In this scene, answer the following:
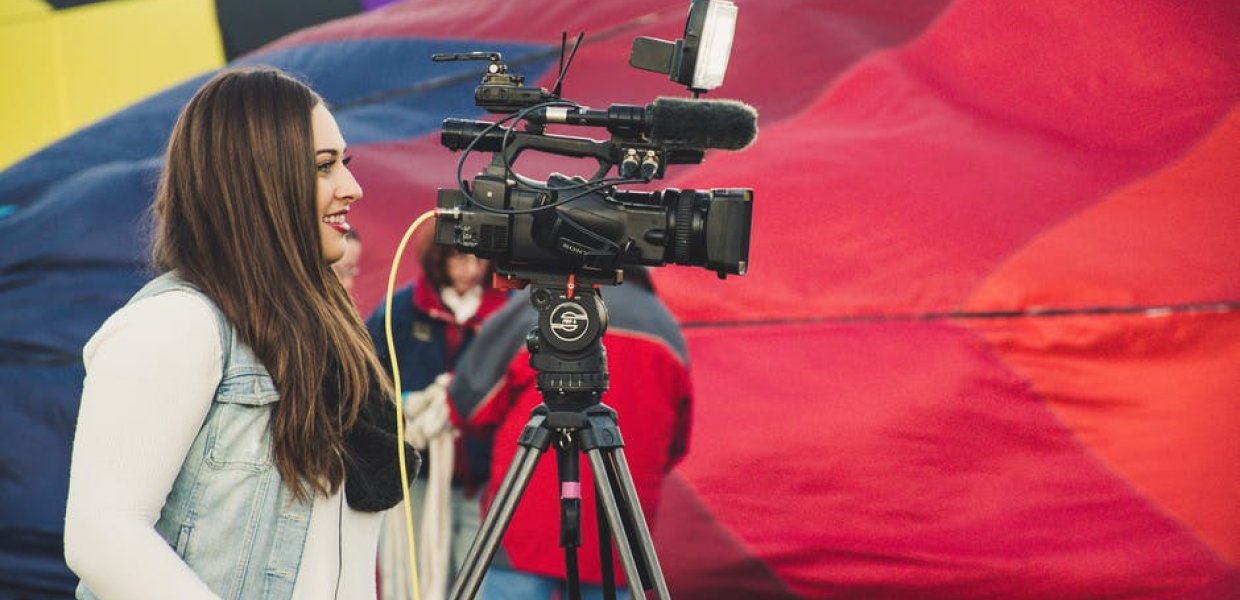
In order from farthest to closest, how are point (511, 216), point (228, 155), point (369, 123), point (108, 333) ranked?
point (369, 123)
point (511, 216)
point (228, 155)
point (108, 333)

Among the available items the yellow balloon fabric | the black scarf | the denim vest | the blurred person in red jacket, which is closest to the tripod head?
the black scarf

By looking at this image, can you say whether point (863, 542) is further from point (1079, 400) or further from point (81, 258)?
point (81, 258)

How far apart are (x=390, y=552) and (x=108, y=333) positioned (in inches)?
63.9

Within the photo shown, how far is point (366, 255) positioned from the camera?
10.5ft

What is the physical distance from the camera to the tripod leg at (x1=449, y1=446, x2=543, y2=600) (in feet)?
4.42

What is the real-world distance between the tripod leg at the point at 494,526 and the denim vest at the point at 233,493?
187mm

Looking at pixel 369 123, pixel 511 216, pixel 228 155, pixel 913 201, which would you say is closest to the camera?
pixel 228 155

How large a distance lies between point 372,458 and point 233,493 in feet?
0.55

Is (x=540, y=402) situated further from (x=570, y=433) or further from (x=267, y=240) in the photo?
(x=267, y=240)

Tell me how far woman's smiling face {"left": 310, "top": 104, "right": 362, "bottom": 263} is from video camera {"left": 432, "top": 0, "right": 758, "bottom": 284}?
11cm

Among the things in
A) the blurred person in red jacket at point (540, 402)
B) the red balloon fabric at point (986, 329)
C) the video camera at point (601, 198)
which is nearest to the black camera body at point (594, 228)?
the video camera at point (601, 198)

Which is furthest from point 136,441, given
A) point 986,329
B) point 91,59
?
point 91,59

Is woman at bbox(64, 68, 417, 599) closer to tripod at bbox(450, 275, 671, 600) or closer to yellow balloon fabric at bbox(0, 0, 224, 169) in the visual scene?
tripod at bbox(450, 275, 671, 600)

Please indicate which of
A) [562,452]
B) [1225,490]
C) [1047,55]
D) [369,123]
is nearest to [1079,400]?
[1225,490]
